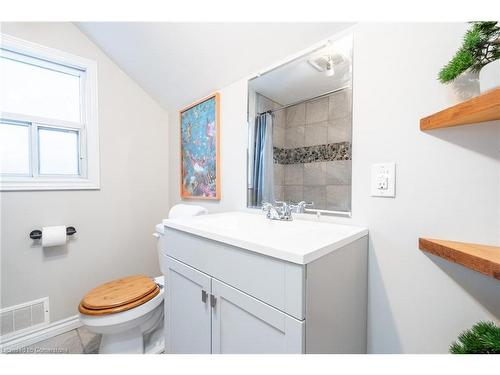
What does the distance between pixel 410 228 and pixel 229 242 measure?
65 cm

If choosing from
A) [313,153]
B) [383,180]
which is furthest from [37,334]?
[383,180]

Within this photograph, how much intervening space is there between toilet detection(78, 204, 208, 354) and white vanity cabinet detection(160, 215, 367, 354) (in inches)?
11.7

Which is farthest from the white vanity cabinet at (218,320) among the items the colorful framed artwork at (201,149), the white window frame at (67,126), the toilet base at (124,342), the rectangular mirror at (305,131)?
the white window frame at (67,126)

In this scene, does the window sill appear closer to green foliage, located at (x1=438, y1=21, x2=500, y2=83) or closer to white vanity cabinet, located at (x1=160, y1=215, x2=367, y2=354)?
white vanity cabinet, located at (x1=160, y1=215, x2=367, y2=354)

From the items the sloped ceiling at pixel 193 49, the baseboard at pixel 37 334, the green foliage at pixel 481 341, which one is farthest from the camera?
the baseboard at pixel 37 334

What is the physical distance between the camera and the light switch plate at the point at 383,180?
812 millimetres

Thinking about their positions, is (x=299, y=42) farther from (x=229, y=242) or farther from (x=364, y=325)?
(x=364, y=325)

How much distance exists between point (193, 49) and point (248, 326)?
57.8 inches

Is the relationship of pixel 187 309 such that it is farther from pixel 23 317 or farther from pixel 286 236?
pixel 23 317

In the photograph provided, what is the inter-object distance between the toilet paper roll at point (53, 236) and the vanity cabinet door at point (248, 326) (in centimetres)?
127

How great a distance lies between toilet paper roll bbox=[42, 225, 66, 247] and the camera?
1.40 m

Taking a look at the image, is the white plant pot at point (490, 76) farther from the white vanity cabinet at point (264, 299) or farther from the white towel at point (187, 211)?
the white towel at point (187, 211)

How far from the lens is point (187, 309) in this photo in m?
0.97

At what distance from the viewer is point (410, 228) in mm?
783
